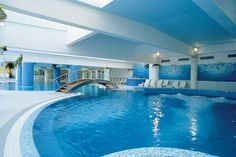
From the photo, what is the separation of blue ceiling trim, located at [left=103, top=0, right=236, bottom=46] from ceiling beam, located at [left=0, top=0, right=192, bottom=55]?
0.95 ft

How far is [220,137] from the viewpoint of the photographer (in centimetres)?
449

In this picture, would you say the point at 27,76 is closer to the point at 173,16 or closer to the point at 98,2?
the point at 98,2

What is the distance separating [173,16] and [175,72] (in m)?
12.0

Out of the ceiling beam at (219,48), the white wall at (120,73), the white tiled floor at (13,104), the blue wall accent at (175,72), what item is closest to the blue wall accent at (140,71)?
the white wall at (120,73)

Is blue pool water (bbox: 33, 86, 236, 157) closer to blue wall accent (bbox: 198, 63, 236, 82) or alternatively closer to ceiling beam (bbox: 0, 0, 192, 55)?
ceiling beam (bbox: 0, 0, 192, 55)

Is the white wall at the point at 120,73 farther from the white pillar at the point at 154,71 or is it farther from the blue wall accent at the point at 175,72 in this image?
the blue wall accent at the point at 175,72

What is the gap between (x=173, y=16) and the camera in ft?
26.7

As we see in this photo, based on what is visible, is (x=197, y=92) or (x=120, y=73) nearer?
(x=197, y=92)

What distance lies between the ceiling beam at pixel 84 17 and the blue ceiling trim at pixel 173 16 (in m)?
0.29

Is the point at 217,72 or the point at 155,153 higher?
the point at 217,72

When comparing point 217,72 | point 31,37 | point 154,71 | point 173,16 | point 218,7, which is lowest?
point 217,72

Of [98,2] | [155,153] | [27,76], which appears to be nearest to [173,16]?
[98,2]

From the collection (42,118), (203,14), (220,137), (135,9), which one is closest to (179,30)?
(203,14)

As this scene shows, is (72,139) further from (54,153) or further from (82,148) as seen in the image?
(54,153)
